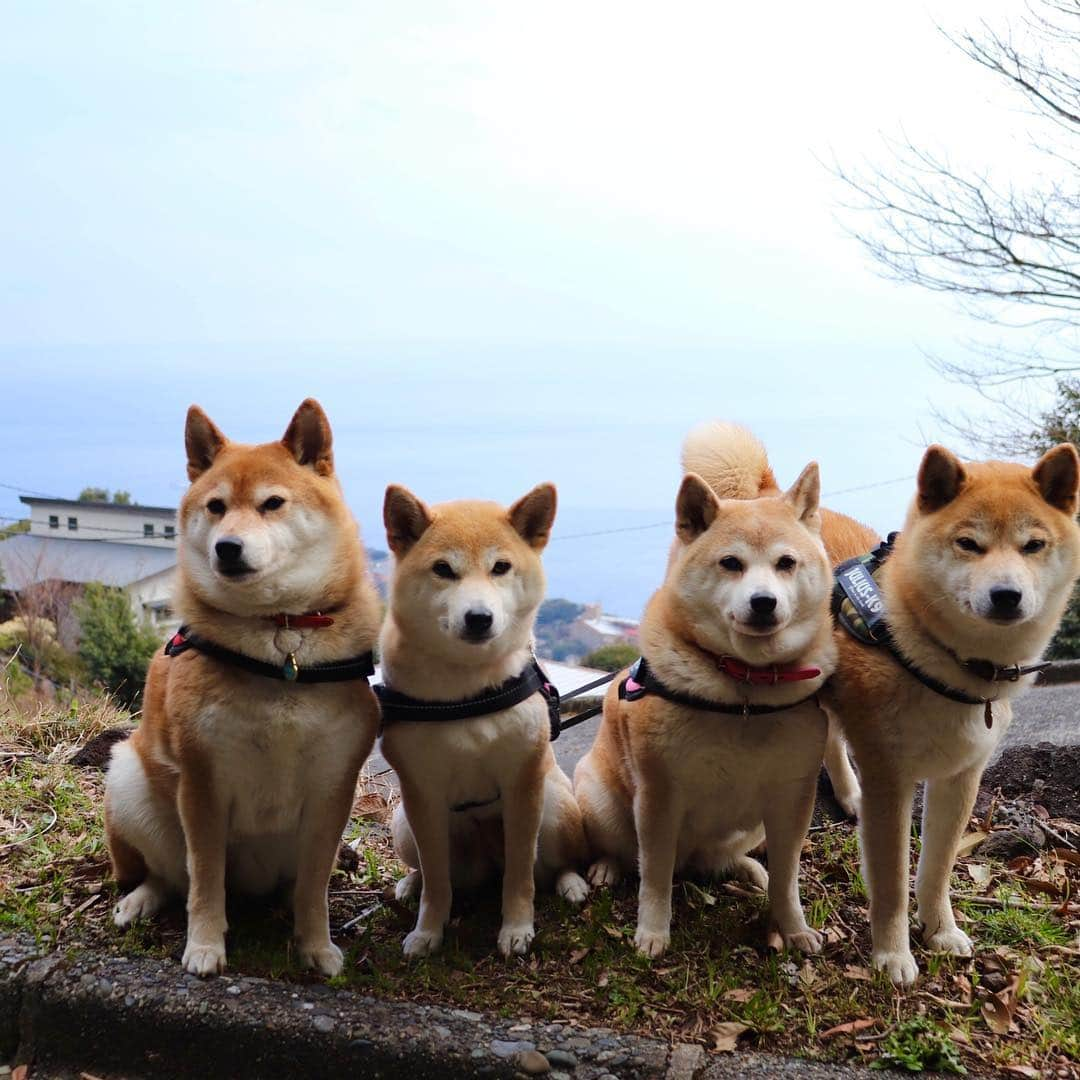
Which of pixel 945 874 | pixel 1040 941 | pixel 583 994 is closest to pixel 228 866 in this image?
pixel 583 994

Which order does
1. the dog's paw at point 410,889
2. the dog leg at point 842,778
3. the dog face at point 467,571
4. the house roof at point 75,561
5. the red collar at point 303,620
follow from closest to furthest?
the dog face at point 467,571
the red collar at point 303,620
the dog's paw at point 410,889
the dog leg at point 842,778
the house roof at point 75,561

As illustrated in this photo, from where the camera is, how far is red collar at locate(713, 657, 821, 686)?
329 cm

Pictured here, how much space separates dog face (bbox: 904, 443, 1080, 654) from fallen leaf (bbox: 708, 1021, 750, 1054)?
1.34m

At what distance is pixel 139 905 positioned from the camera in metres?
3.79

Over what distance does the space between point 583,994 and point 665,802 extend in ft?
2.13

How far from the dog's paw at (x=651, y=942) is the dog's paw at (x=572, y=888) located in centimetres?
36

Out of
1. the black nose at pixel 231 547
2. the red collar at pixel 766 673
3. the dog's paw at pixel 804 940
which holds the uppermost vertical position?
the black nose at pixel 231 547

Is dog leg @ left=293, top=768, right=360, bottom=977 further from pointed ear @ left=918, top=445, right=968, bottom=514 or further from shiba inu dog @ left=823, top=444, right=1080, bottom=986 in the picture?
pointed ear @ left=918, top=445, right=968, bottom=514

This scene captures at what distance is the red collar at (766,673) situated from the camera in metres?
3.29

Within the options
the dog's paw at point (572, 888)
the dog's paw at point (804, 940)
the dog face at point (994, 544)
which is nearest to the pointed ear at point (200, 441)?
the dog's paw at point (572, 888)

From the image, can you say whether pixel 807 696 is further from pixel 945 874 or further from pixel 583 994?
pixel 583 994

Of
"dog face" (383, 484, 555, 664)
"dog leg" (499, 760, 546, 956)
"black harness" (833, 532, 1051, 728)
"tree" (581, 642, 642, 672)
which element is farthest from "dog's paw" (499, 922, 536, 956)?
"tree" (581, 642, 642, 672)

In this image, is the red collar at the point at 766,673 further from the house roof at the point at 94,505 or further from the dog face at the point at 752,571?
the house roof at the point at 94,505

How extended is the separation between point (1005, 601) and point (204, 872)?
257cm
